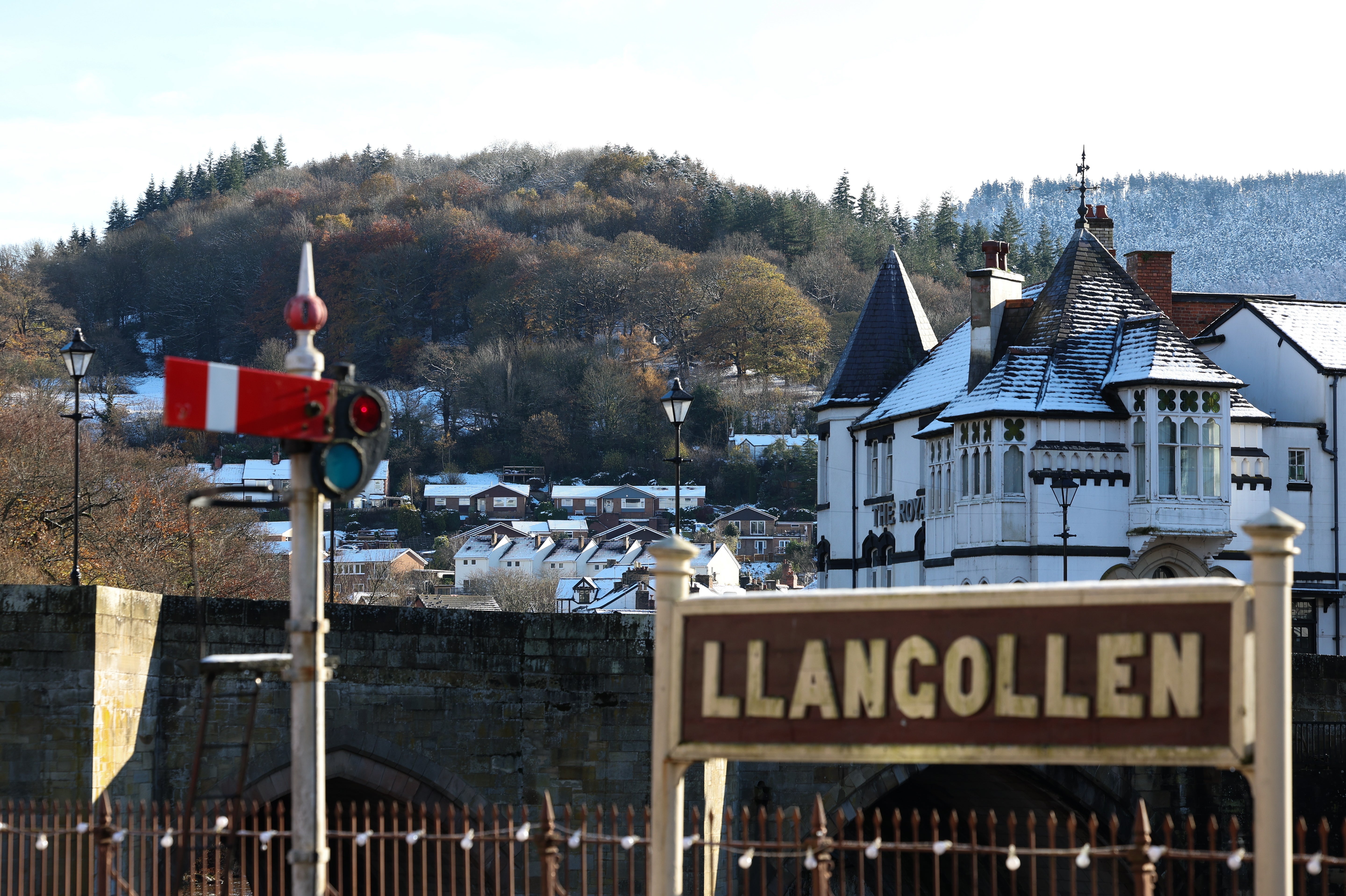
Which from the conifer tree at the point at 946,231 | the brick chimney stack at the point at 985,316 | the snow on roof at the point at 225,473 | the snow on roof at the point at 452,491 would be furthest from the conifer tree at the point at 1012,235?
the brick chimney stack at the point at 985,316

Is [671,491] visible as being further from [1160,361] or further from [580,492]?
[1160,361]

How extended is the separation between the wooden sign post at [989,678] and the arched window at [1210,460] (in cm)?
2530

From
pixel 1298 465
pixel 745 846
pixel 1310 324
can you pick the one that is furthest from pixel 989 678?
pixel 1310 324

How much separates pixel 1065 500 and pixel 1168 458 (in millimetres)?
2253

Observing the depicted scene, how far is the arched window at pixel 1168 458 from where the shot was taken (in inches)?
1219

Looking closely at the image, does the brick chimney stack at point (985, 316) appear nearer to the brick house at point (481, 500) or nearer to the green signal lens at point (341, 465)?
the green signal lens at point (341, 465)

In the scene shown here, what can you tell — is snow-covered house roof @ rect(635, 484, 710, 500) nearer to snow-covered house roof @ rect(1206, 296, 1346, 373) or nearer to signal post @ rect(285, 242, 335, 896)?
snow-covered house roof @ rect(1206, 296, 1346, 373)

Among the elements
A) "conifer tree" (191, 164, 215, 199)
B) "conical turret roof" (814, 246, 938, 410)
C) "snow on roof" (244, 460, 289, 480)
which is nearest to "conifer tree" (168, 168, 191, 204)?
"conifer tree" (191, 164, 215, 199)

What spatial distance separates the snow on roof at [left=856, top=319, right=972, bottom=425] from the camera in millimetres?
35656

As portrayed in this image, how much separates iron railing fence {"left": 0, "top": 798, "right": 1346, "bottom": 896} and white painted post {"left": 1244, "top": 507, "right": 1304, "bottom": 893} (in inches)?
53.7

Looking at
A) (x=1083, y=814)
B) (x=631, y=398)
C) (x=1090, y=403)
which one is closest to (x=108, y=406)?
(x=631, y=398)

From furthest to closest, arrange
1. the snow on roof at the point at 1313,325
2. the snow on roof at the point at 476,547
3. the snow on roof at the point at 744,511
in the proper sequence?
1. the snow on roof at the point at 744,511
2. the snow on roof at the point at 476,547
3. the snow on roof at the point at 1313,325

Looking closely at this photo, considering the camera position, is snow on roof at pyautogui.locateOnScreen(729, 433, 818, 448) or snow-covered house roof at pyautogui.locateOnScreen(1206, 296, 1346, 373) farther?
snow on roof at pyautogui.locateOnScreen(729, 433, 818, 448)

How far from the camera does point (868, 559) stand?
3922 cm
